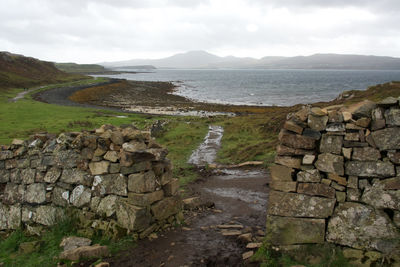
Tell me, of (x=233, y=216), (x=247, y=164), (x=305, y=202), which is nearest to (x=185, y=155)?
(x=247, y=164)

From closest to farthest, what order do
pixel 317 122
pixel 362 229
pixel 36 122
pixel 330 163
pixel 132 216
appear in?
pixel 362 229 → pixel 330 163 → pixel 317 122 → pixel 132 216 → pixel 36 122

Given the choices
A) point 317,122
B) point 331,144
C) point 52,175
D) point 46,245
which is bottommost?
point 46,245

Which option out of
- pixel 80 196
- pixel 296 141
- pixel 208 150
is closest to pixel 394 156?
pixel 296 141

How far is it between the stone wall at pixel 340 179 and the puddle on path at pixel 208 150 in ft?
44.9

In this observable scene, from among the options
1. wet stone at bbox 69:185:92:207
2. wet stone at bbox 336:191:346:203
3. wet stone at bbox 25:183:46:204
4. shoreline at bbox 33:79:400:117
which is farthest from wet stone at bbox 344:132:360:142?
shoreline at bbox 33:79:400:117

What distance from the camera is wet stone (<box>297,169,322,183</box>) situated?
789cm

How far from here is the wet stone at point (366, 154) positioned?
7.36 meters

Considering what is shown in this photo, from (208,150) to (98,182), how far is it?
17.3m

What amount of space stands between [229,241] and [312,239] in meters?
2.67

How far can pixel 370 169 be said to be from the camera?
24.3ft

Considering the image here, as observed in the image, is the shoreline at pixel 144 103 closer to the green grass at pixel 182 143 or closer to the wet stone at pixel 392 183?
the green grass at pixel 182 143

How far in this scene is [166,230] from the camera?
10461mm

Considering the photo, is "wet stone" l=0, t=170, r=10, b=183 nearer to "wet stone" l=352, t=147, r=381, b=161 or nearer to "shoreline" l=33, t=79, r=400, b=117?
"wet stone" l=352, t=147, r=381, b=161

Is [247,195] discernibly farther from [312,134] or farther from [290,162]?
[312,134]
